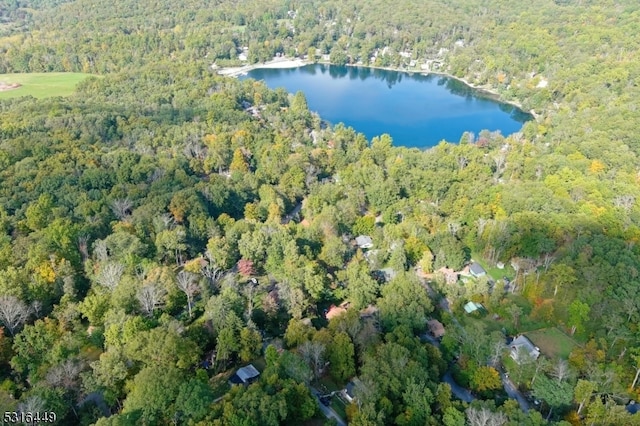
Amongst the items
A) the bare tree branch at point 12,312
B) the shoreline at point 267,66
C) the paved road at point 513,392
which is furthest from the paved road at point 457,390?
the shoreline at point 267,66

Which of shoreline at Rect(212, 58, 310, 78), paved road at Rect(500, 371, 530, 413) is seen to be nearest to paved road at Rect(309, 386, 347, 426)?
paved road at Rect(500, 371, 530, 413)

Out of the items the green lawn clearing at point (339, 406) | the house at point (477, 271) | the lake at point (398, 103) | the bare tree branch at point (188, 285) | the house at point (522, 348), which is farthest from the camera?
the lake at point (398, 103)

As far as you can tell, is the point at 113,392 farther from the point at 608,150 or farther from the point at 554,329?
the point at 608,150

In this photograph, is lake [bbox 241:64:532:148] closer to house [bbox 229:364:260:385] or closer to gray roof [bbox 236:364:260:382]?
gray roof [bbox 236:364:260:382]

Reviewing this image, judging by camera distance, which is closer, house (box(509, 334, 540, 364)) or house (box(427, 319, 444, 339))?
house (box(509, 334, 540, 364))

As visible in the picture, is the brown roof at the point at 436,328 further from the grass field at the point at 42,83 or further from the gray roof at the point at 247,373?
the grass field at the point at 42,83

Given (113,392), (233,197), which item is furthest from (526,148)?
(113,392)
